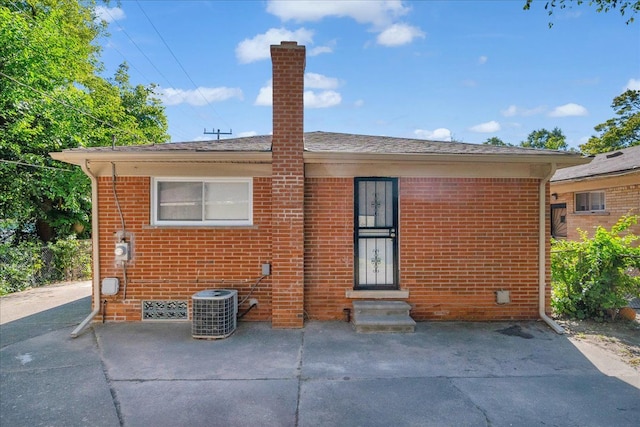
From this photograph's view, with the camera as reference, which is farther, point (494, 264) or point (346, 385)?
point (494, 264)

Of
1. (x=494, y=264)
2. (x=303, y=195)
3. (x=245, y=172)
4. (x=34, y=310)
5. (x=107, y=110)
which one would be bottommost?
(x=34, y=310)

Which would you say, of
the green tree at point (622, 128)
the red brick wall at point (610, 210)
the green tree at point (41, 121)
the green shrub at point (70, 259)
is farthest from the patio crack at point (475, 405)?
the green tree at point (622, 128)

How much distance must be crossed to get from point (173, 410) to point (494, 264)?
543 cm

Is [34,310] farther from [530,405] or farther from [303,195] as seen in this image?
[530,405]

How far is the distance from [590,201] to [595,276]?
22.4 ft

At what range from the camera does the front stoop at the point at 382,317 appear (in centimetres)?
561

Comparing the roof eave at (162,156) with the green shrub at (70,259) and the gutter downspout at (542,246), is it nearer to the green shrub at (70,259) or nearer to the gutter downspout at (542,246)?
the gutter downspout at (542,246)

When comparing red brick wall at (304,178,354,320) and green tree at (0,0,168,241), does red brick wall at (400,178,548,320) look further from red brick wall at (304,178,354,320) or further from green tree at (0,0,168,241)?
green tree at (0,0,168,241)

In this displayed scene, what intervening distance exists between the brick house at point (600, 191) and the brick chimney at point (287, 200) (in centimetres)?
754

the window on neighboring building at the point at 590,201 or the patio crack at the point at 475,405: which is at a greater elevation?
the window on neighboring building at the point at 590,201

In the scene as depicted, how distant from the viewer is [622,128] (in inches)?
1029

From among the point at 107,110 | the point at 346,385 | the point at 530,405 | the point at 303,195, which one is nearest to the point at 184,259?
the point at 303,195

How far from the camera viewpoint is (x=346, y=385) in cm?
389

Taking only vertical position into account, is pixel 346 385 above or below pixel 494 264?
below
